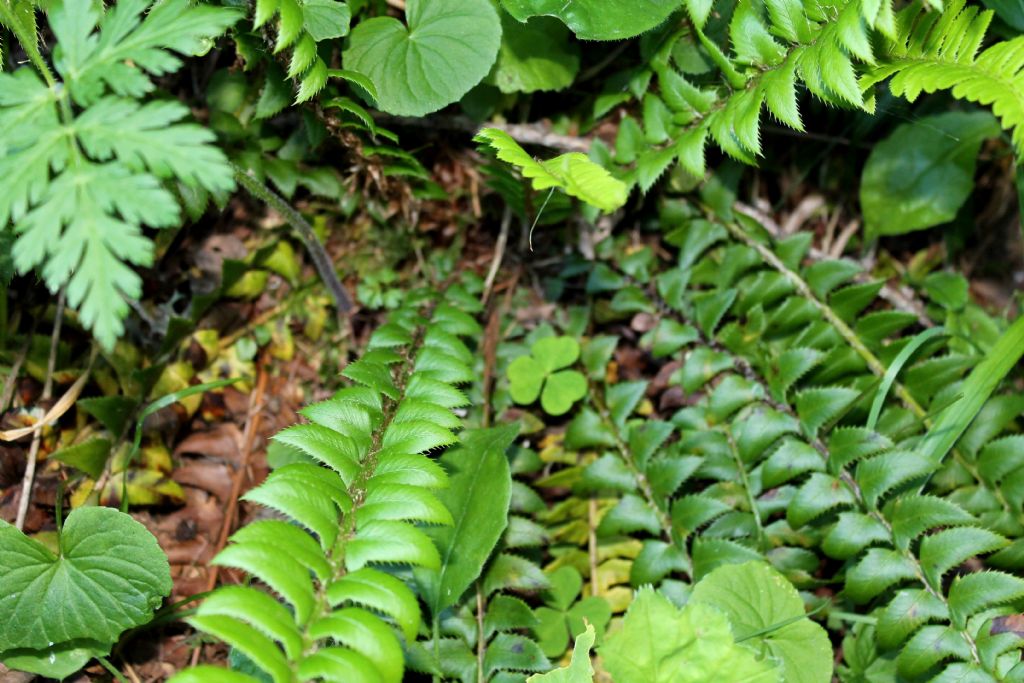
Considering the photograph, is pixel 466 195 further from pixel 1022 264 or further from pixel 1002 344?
pixel 1022 264

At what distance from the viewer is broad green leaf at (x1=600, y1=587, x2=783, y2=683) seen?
6.85 ft

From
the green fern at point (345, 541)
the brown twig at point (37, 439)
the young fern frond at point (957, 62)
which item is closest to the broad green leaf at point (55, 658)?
the brown twig at point (37, 439)

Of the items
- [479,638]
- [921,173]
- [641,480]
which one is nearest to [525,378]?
[641,480]

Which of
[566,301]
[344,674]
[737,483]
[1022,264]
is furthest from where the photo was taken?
[1022,264]

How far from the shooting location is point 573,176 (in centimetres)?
216

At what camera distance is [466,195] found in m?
3.41

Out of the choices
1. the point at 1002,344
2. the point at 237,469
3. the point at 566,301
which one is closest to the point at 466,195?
the point at 566,301

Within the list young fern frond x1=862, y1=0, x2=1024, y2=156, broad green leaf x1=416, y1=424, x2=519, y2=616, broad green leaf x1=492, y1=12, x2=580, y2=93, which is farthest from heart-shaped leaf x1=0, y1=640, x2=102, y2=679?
young fern frond x1=862, y1=0, x2=1024, y2=156

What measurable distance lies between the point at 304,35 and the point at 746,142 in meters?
1.32

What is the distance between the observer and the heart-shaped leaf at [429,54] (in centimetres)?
261

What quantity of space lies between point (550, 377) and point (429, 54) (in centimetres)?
120

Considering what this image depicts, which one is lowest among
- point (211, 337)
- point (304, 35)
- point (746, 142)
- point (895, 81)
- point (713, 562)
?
point (713, 562)

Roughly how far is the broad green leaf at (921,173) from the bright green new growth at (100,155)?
258cm

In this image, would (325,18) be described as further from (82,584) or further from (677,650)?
(677,650)
